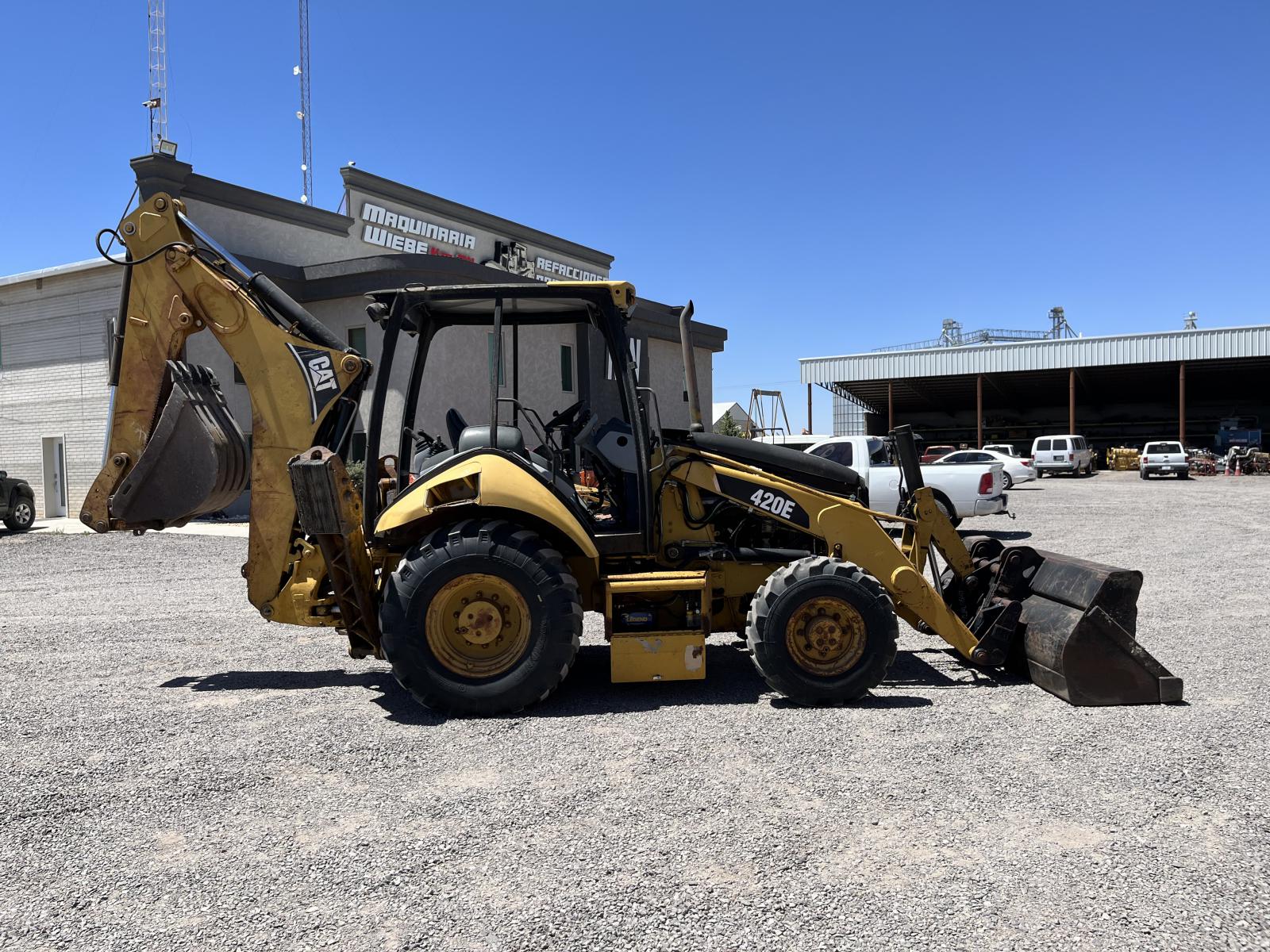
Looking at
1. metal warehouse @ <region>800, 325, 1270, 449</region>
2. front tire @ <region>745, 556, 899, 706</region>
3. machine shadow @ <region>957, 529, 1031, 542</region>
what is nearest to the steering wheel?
front tire @ <region>745, 556, 899, 706</region>

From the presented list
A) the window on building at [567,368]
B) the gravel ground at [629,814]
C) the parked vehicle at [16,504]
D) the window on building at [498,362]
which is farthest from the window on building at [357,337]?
the window on building at [498,362]

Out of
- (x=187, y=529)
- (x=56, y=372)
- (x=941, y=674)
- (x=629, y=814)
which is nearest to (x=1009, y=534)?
(x=941, y=674)

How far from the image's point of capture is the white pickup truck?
15945mm

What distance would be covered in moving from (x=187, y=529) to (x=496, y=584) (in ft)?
52.2

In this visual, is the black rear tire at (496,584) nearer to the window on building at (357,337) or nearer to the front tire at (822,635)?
the front tire at (822,635)

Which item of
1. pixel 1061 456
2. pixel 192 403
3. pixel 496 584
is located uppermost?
pixel 192 403

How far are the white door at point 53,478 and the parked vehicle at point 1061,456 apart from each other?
3469 cm

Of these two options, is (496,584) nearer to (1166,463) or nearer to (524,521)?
(524,521)

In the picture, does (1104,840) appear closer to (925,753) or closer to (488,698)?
(925,753)

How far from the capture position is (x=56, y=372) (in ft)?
75.9

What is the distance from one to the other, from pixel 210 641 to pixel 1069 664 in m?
6.74

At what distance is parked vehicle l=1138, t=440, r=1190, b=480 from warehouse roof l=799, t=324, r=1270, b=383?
35.2 ft

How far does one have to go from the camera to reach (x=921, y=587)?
575 cm

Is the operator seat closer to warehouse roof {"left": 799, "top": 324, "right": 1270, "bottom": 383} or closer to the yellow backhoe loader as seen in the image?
the yellow backhoe loader
